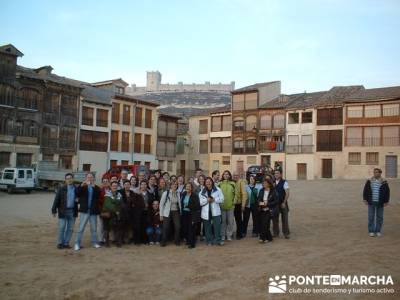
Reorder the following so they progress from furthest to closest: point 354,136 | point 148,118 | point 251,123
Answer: point 251,123, point 148,118, point 354,136

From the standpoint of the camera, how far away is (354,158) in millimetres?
44250

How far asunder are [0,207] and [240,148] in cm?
3757

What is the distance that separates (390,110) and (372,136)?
122 inches

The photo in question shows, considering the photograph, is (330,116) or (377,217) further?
(330,116)

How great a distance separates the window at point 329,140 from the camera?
4553cm

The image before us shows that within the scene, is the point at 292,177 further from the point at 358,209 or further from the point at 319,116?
the point at 358,209

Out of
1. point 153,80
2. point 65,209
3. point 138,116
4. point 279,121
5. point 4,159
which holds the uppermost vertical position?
point 153,80

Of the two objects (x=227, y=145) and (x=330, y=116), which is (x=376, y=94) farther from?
(x=227, y=145)

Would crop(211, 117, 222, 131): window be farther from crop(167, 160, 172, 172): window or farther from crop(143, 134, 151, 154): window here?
crop(143, 134, 151, 154): window

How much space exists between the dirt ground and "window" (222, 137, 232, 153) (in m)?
41.8

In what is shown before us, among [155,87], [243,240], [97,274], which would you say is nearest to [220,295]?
[97,274]

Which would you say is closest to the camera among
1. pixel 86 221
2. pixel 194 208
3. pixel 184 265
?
pixel 184 265

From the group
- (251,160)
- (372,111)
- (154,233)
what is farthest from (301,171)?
(154,233)

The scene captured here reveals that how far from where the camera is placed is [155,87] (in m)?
132
